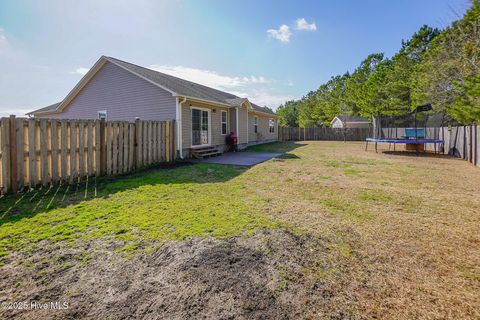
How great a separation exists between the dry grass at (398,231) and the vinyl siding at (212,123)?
561 cm

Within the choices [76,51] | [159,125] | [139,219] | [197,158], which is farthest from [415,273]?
[76,51]

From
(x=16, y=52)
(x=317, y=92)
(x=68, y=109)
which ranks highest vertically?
(x=317, y=92)

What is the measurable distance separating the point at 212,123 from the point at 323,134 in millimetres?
21230

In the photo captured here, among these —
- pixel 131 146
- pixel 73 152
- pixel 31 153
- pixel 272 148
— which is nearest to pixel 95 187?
pixel 73 152

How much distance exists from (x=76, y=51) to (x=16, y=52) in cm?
268

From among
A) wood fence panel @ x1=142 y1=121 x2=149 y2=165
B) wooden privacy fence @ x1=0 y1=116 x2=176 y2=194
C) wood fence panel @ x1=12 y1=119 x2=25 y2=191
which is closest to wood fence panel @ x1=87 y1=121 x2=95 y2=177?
wooden privacy fence @ x1=0 y1=116 x2=176 y2=194

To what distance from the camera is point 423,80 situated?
16.6 m

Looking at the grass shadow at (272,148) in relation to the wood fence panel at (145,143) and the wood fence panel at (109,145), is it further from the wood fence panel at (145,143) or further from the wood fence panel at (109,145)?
the wood fence panel at (109,145)

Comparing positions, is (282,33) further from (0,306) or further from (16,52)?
(0,306)

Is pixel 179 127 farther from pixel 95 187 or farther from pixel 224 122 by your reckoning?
pixel 95 187

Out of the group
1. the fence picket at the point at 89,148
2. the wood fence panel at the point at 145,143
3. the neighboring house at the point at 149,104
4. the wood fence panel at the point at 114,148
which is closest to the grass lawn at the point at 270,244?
the fence picket at the point at 89,148

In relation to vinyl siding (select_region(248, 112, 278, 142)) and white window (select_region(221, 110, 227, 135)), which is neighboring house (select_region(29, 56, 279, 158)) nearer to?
white window (select_region(221, 110, 227, 135))

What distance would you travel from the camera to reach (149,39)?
1200 centimetres

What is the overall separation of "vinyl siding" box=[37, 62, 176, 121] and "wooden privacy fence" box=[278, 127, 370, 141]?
18.8 meters
